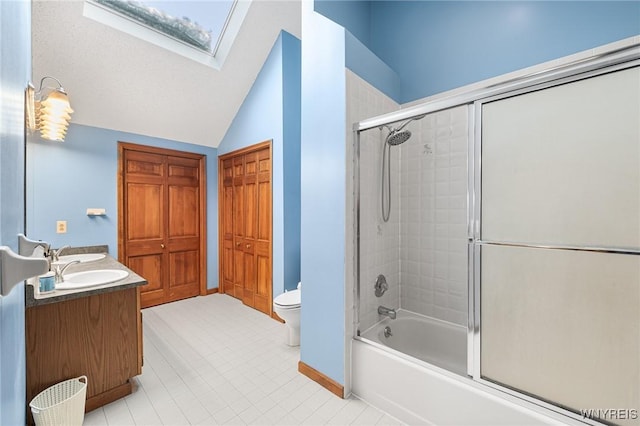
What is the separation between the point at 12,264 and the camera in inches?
16.0

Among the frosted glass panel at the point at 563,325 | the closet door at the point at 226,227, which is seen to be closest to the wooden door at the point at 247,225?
the closet door at the point at 226,227

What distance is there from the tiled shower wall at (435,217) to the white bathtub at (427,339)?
0.36 ft

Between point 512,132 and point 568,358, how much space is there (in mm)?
1052

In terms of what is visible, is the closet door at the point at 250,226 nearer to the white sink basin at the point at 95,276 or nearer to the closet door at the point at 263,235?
the closet door at the point at 263,235

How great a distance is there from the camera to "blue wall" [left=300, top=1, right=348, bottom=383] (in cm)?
184

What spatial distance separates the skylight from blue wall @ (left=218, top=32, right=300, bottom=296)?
1.70ft

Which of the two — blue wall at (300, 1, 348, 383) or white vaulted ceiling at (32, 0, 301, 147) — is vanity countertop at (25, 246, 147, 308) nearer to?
blue wall at (300, 1, 348, 383)

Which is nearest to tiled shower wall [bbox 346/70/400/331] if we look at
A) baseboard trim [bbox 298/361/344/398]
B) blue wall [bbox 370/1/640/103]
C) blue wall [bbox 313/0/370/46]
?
baseboard trim [bbox 298/361/344/398]

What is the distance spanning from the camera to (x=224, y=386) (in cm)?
192

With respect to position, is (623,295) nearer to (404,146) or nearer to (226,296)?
(404,146)

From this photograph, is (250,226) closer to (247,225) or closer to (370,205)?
(247,225)

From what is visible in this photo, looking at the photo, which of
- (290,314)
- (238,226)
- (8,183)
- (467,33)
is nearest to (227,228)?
(238,226)

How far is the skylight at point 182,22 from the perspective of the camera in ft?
8.01

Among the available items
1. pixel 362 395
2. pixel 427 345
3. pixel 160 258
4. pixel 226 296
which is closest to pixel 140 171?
pixel 160 258
